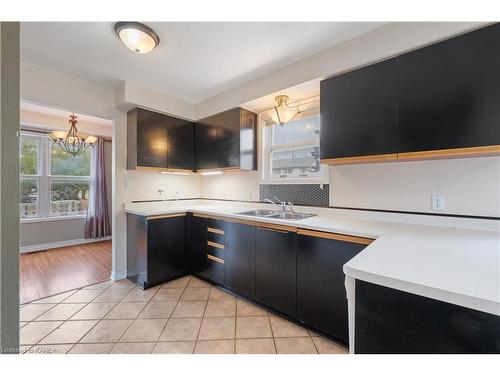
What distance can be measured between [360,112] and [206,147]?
204 cm

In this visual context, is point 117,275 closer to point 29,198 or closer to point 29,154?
point 29,198

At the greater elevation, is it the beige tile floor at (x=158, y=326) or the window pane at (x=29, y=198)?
the window pane at (x=29, y=198)

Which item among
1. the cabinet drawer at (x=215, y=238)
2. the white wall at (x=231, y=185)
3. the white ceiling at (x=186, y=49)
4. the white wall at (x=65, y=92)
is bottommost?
the cabinet drawer at (x=215, y=238)

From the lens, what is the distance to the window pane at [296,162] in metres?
2.38

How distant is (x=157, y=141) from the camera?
2.79 metres

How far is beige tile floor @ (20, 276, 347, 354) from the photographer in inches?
61.0

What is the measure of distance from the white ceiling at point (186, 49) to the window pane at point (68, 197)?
2.97 m

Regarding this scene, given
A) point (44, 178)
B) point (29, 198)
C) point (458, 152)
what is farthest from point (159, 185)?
point (458, 152)

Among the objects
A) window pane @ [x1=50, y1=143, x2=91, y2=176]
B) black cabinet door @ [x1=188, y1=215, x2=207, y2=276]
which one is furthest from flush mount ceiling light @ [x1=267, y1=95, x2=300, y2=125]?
window pane @ [x1=50, y1=143, x2=91, y2=176]

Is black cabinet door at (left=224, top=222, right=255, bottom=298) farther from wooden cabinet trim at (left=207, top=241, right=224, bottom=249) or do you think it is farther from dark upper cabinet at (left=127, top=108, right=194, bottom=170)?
dark upper cabinet at (left=127, top=108, right=194, bottom=170)

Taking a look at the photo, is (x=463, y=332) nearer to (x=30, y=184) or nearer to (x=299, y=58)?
(x=299, y=58)

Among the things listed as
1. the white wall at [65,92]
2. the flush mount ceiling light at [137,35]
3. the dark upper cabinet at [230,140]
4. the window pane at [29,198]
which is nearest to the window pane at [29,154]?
the window pane at [29,198]

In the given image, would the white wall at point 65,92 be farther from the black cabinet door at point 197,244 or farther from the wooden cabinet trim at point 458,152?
the wooden cabinet trim at point 458,152

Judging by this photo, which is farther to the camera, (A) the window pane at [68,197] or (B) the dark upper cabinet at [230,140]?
(A) the window pane at [68,197]
